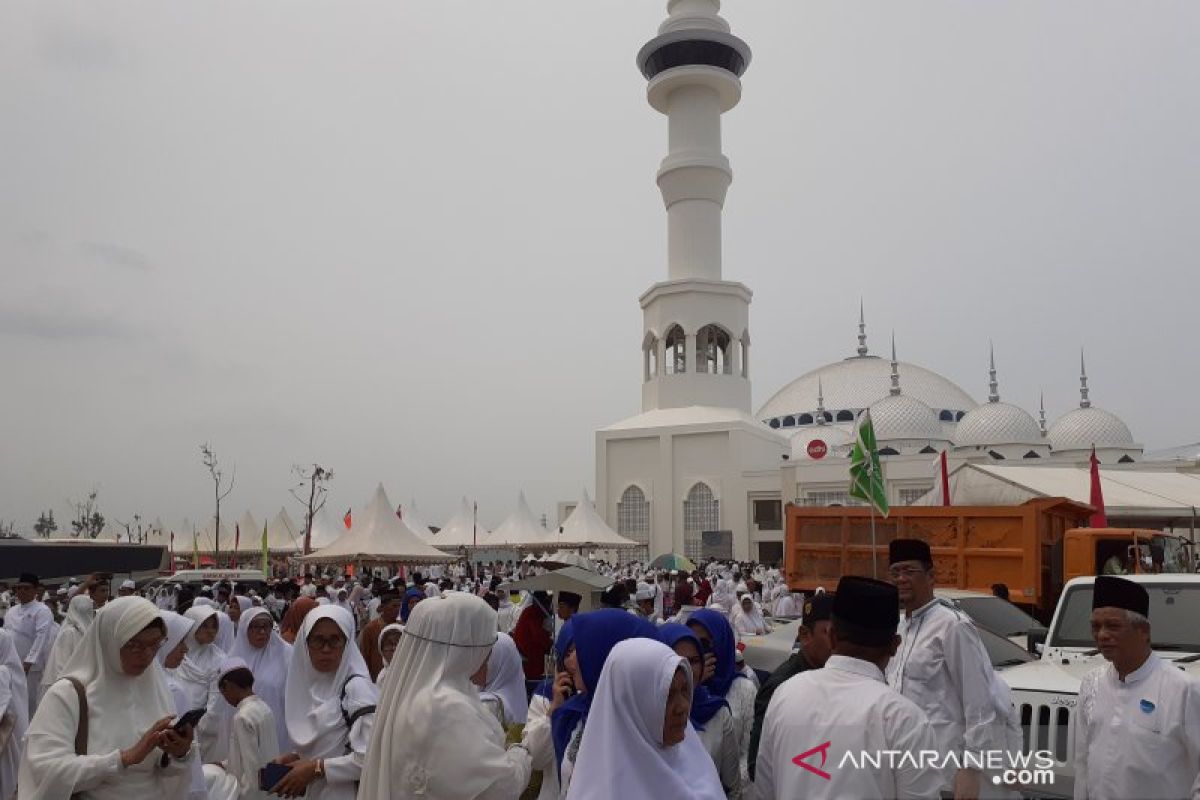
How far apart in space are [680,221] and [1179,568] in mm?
33303

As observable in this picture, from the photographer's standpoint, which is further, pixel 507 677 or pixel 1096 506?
pixel 1096 506

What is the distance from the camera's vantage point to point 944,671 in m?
3.85

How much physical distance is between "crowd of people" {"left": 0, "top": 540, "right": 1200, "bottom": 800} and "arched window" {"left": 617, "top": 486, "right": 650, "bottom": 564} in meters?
39.0

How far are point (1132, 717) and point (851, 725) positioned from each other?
4.48 feet

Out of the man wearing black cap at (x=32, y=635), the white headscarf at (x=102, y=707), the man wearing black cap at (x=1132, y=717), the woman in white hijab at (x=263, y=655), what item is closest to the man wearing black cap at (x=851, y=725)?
the man wearing black cap at (x=1132, y=717)

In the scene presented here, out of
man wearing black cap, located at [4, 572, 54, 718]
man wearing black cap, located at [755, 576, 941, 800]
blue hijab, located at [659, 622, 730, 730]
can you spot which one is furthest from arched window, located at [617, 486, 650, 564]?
man wearing black cap, located at [755, 576, 941, 800]

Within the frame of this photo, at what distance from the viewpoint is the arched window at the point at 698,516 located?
42500mm

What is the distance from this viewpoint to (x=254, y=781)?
4246 millimetres

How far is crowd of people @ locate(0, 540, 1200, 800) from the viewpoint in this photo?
280 cm

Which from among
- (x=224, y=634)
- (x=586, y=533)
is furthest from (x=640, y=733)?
(x=586, y=533)

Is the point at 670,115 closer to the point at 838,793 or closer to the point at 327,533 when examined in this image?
the point at 327,533

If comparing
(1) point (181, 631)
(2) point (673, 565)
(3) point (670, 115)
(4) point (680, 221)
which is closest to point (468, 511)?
(2) point (673, 565)

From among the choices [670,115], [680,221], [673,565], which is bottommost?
[673,565]

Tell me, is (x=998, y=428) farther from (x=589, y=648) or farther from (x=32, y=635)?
(x=589, y=648)
